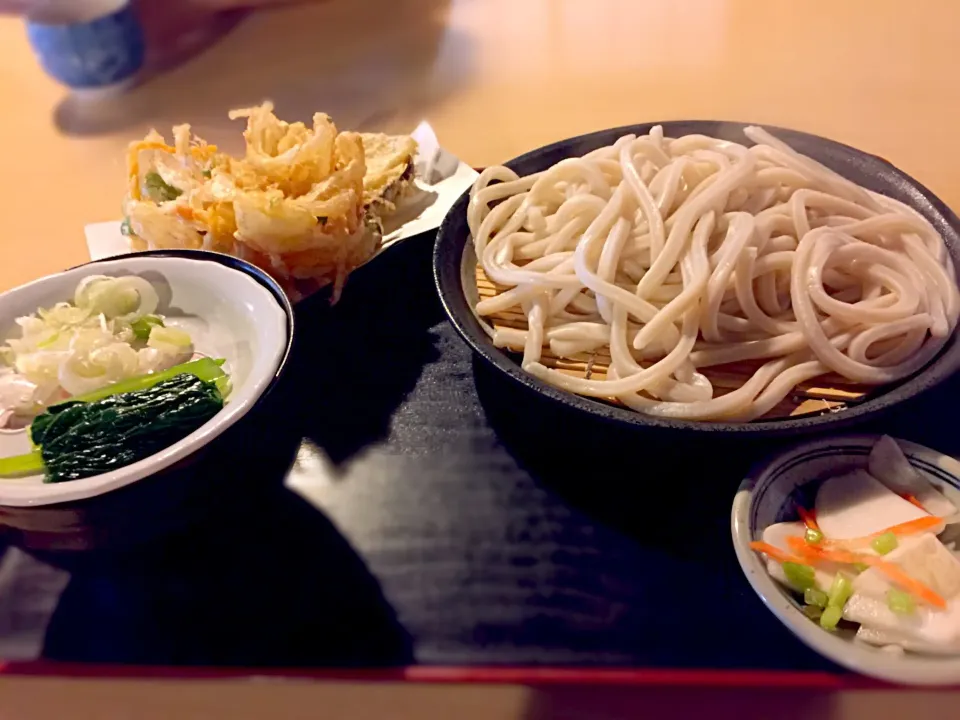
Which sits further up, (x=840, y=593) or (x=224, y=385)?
(x=224, y=385)

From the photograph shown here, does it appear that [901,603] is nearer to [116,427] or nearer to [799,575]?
[799,575]

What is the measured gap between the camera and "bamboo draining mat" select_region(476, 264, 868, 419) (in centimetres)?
143

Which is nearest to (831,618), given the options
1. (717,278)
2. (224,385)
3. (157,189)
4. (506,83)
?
(717,278)

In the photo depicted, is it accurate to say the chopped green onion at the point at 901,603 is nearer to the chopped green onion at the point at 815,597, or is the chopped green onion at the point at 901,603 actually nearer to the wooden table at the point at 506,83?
the chopped green onion at the point at 815,597

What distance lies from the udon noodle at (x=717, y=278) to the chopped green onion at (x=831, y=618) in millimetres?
378

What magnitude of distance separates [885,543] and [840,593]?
0.41 ft

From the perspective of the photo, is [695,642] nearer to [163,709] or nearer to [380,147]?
[163,709]

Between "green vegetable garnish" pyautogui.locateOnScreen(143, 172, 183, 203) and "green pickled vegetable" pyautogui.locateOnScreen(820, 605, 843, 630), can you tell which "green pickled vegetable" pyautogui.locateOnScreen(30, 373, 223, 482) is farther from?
"green pickled vegetable" pyautogui.locateOnScreen(820, 605, 843, 630)

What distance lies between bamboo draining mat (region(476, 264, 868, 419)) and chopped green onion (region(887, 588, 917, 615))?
39 centimetres

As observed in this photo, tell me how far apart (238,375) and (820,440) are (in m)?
1.09

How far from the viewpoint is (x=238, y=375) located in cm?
137

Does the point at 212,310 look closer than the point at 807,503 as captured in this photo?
No

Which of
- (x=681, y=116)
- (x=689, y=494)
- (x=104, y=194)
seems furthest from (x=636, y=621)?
(x=104, y=194)

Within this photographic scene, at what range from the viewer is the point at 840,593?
44.4 inches
